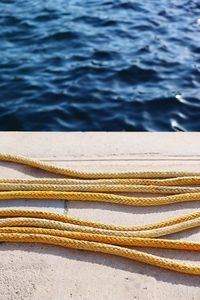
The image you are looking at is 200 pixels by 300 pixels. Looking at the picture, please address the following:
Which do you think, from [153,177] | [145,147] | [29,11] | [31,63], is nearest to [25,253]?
[153,177]

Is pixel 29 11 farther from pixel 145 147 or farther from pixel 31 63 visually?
pixel 145 147

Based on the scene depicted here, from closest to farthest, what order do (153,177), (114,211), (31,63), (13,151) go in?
(114,211) → (153,177) → (13,151) → (31,63)

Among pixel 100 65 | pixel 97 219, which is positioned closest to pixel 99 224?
pixel 97 219

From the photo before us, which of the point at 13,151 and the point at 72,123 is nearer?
the point at 13,151

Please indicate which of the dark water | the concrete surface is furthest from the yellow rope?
the dark water

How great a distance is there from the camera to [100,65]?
18.1 ft

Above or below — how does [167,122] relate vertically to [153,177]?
below

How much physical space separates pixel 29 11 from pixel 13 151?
506 centimetres

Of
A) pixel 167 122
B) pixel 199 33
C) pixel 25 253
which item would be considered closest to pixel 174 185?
pixel 25 253

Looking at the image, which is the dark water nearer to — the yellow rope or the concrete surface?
the concrete surface

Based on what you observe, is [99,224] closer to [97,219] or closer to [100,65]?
[97,219]

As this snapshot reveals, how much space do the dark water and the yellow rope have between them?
6.60 ft

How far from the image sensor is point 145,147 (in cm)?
270

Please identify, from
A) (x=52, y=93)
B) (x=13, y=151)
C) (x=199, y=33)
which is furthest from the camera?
(x=199, y=33)
